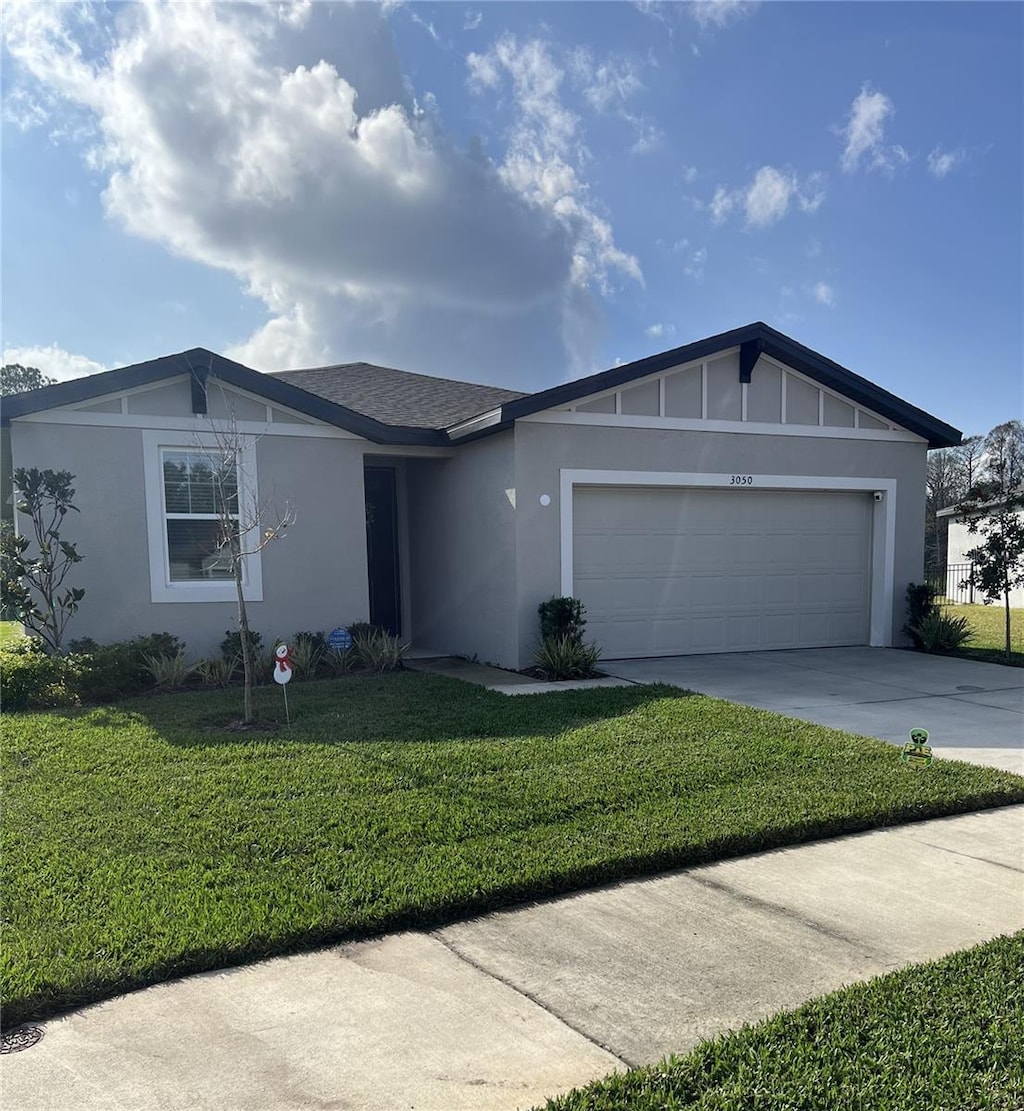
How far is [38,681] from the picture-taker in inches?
316

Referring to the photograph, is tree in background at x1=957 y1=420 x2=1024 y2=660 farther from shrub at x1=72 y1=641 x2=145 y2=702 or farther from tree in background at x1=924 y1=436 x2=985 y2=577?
tree in background at x1=924 y1=436 x2=985 y2=577

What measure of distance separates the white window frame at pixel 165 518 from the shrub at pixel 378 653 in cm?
157

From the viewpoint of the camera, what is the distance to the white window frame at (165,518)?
959cm

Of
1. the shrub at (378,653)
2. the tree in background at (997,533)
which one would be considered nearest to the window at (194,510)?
the shrub at (378,653)

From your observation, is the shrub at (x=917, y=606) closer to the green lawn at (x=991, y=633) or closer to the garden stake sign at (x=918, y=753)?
the green lawn at (x=991, y=633)

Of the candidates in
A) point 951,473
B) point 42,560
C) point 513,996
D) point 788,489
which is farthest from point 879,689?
point 951,473

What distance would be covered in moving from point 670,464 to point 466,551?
3.26m

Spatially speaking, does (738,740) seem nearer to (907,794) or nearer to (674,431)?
(907,794)

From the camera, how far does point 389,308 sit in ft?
55.5

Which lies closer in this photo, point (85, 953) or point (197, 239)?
point (85, 953)

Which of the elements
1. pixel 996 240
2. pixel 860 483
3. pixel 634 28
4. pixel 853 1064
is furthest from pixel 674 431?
pixel 853 1064

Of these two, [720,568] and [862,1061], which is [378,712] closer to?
[862,1061]

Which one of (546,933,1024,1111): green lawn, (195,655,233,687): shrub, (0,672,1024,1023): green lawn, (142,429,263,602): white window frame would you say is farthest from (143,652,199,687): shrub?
(546,933,1024,1111): green lawn

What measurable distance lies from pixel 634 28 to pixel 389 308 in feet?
26.8
